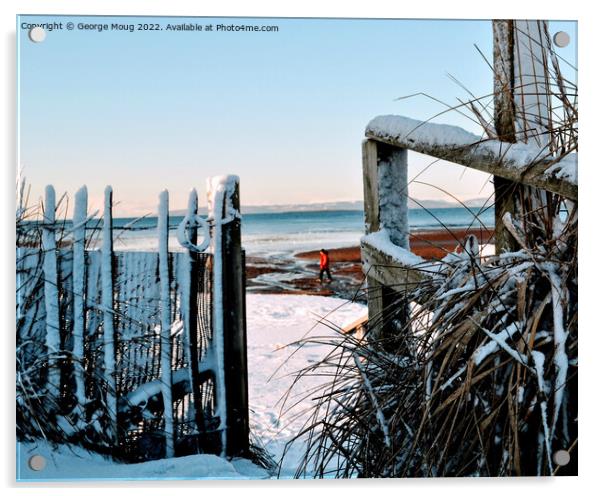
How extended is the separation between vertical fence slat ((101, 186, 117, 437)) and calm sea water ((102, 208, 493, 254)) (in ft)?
0.10

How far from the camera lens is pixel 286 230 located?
227cm

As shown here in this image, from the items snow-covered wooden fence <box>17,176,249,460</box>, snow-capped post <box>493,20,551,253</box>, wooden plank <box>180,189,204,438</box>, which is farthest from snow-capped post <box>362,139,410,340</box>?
wooden plank <box>180,189,204,438</box>

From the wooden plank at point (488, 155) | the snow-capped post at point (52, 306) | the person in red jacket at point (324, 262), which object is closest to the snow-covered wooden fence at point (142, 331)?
the snow-capped post at point (52, 306)

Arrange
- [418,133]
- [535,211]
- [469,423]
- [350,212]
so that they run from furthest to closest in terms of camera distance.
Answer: [350,212] < [418,133] < [535,211] < [469,423]

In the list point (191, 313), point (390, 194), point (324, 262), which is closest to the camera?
point (390, 194)

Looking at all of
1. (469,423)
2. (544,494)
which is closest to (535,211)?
(469,423)

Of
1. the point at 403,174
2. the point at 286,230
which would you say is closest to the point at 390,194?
the point at 403,174

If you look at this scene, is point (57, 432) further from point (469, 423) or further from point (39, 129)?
point (469, 423)

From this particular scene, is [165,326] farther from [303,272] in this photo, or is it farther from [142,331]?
[303,272]

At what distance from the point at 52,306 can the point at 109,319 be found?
6.5 inches

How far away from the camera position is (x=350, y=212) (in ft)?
6.88

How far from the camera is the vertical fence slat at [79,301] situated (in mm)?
2016

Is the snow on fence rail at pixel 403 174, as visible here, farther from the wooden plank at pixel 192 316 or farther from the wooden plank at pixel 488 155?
the wooden plank at pixel 192 316
